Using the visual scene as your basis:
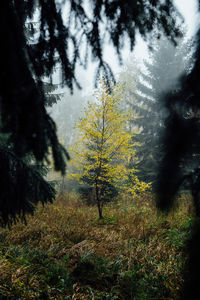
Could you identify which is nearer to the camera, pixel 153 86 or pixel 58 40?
pixel 58 40

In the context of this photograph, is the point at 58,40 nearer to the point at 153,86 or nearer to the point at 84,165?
the point at 84,165

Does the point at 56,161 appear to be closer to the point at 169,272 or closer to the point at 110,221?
the point at 169,272

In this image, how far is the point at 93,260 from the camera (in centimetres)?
335

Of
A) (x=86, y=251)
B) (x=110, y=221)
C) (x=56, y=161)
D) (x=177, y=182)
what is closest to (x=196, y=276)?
(x=177, y=182)

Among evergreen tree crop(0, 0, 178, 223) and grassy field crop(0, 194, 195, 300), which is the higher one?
evergreen tree crop(0, 0, 178, 223)

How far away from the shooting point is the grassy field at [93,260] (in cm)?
255

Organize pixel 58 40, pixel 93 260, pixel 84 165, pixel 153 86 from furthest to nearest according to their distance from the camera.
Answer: pixel 153 86 < pixel 84 165 < pixel 93 260 < pixel 58 40

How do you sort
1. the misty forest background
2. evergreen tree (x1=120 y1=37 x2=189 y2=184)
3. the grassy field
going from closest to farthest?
the misty forest background, the grassy field, evergreen tree (x1=120 y1=37 x2=189 y2=184)

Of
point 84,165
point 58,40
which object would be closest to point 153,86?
point 84,165

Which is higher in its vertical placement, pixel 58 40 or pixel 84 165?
pixel 58 40

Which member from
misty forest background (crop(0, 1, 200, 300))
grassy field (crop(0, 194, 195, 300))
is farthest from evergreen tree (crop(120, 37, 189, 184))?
grassy field (crop(0, 194, 195, 300))

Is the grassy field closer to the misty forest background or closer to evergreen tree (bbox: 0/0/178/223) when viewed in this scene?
the misty forest background

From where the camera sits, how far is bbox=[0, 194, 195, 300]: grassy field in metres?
2.55

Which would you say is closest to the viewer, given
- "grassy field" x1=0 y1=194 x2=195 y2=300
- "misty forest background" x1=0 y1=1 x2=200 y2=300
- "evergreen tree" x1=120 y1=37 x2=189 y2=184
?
"misty forest background" x1=0 y1=1 x2=200 y2=300
